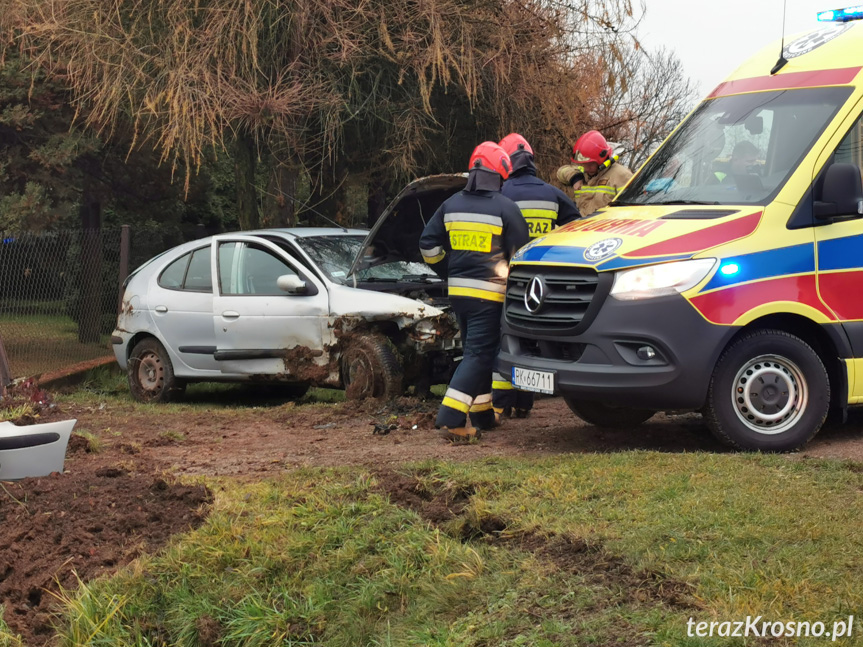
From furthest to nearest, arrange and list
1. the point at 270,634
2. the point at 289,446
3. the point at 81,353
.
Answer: the point at 81,353
the point at 289,446
the point at 270,634

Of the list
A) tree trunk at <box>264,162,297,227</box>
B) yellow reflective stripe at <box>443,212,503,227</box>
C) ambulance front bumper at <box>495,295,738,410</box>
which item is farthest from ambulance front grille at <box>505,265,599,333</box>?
tree trunk at <box>264,162,297,227</box>

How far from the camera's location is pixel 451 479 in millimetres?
6027

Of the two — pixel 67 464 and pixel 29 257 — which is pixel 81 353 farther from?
pixel 67 464

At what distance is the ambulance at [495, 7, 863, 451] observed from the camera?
649 cm

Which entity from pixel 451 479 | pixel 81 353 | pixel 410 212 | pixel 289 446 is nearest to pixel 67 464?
pixel 289 446

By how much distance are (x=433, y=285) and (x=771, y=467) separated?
15.4ft

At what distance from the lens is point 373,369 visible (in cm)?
946

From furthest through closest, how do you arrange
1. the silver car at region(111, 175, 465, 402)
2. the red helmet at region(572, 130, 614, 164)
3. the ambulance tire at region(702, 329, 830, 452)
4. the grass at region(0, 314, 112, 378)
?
the grass at region(0, 314, 112, 378) < the red helmet at region(572, 130, 614, 164) < the silver car at region(111, 175, 465, 402) < the ambulance tire at region(702, 329, 830, 452)

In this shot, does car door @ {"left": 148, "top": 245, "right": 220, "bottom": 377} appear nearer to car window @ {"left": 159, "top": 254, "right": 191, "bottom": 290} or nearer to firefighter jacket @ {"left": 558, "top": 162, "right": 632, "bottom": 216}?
car window @ {"left": 159, "top": 254, "right": 191, "bottom": 290}

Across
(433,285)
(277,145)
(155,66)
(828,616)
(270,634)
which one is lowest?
(270,634)

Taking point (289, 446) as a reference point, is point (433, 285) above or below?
above

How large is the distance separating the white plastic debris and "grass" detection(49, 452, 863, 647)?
1.31 m
